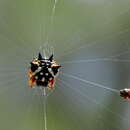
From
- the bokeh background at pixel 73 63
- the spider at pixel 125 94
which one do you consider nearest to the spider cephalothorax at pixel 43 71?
the spider at pixel 125 94

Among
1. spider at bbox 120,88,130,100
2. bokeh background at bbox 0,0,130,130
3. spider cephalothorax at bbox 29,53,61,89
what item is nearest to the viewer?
spider at bbox 120,88,130,100

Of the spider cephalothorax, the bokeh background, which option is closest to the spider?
the spider cephalothorax

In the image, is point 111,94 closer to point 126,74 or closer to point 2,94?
point 126,74

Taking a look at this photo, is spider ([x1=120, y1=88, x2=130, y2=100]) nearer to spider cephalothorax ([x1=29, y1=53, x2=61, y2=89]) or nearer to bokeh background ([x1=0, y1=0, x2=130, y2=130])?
spider cephalothorax ([x1=29, y1=53, x2=61, y2=89])

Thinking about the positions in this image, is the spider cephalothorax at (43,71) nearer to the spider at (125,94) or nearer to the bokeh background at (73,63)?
the spider at (125,94)

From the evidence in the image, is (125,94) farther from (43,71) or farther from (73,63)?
(73,63)

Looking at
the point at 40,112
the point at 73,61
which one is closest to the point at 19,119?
the point at 40,112

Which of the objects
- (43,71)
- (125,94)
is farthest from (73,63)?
(125,94)
